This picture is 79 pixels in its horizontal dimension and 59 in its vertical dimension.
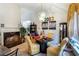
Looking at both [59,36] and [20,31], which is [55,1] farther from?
[20,31]

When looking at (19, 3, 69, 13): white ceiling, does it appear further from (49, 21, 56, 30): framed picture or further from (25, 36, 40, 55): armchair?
(25, 36, 40, 55): armchair

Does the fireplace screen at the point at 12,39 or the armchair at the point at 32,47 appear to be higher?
the fireplace screen at the point at 12,39

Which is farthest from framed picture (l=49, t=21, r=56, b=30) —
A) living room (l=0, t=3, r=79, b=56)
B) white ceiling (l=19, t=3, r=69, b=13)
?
white ceiling (l=19, t=3, r=69, b=13)

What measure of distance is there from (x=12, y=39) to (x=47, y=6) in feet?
1.77

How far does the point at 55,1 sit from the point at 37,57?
0.68 m

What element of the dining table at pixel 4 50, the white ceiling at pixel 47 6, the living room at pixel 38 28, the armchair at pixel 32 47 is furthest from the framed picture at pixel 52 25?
the dining table at pixel 4 50

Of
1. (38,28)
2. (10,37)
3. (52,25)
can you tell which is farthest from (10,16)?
(52,25)

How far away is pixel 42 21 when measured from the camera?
160cm

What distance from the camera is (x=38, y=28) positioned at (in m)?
1.59

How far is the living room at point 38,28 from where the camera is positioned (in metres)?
1.58

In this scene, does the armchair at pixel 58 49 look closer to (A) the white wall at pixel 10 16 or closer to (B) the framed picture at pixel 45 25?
(B) the framed picture at pixel 45 25

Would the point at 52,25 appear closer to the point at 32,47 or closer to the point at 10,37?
the point at 32,47

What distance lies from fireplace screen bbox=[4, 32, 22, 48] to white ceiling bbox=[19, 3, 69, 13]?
1.08 feet

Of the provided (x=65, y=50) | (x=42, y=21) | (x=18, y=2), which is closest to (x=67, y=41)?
(x=65, y=50)
